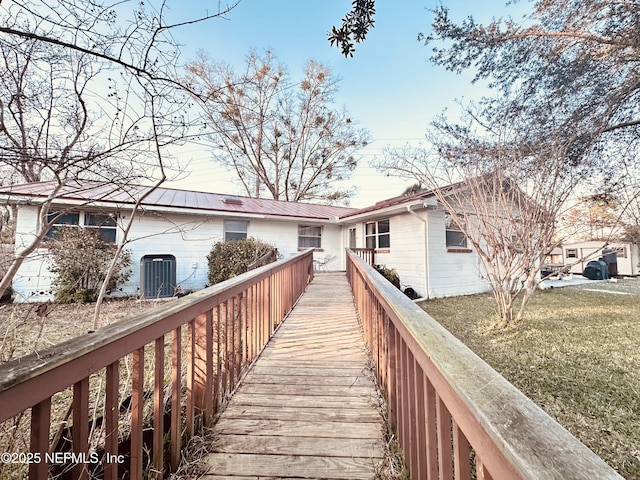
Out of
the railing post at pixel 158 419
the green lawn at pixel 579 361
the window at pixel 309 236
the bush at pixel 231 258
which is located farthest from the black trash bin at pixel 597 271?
the railing post at pixel 158 419

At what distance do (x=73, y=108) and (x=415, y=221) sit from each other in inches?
323

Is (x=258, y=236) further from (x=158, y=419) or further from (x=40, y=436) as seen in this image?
(x=40, y=436)

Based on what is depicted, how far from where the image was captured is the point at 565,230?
546 centimetres

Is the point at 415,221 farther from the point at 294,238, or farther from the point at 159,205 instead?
the point at 159,205

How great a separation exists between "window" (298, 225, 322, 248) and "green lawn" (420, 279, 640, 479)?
604 centimetres

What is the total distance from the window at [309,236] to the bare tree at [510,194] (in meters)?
6.54

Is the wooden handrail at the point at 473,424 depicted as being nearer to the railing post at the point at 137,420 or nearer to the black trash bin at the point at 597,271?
the railing post at the point at 137,420

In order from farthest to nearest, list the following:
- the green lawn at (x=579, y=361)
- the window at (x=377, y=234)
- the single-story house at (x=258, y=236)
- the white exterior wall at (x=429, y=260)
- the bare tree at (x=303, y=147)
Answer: the bare tree at (x=303, y=147) → the window at (x=377, y=234) → the white exterior wall at (x=429, y=260) → the single-story house at (x=258, y=236) → the green lawn at (x=579, y=361)

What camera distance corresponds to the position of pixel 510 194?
216 inches

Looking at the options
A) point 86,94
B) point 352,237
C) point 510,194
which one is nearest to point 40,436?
point 86,94

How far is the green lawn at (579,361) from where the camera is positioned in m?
2.42

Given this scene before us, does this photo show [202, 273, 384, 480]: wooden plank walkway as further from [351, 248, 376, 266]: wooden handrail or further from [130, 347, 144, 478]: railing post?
[351, 248, 376, 266]: wooden handrail

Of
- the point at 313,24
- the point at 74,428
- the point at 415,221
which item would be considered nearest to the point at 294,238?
the point at 415,221

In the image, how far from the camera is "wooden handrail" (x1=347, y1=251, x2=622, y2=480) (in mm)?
473
